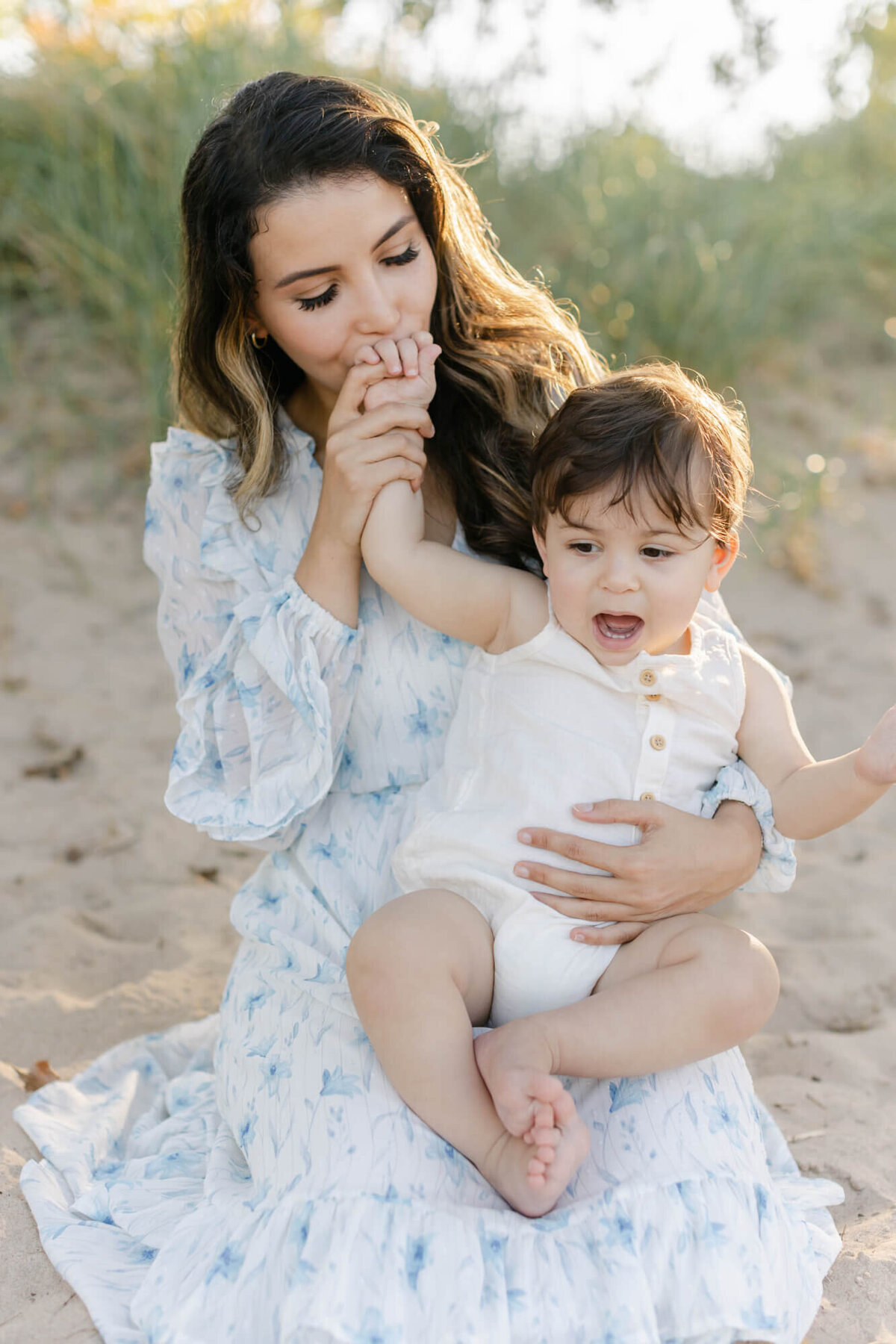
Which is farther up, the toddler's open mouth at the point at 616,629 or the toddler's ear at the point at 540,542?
the toddler's ear at the point at 540,542

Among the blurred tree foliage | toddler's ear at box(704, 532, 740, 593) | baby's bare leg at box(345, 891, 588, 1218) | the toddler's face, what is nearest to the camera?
baby's bare leg at box(345, 891, 588, 1218)

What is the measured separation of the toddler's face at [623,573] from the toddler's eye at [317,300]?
0.52 meters

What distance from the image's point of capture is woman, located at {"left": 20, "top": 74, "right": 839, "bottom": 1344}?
5.35ft

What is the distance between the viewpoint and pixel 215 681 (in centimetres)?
222

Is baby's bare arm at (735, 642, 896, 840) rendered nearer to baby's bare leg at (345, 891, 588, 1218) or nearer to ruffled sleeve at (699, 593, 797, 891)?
ruffled sleeve at (699, 593, 797, 891)

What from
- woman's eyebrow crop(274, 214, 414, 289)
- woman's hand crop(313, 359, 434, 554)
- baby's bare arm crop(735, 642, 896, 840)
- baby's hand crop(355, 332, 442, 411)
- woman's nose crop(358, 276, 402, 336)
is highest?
woman's eyebrow crop(274, 214, 414, 289)

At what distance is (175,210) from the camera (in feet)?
14.5

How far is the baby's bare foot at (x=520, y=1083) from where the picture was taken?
162 centimetres

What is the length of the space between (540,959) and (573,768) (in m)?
0.29

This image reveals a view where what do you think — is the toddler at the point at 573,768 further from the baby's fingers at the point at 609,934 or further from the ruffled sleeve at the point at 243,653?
the ruffled sleeve at the point at 243,653

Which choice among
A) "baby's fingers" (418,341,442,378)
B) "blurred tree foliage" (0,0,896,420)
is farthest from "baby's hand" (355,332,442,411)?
→ "blurred tree foliage" (0,0,896,420)

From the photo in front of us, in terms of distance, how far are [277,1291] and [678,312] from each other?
418 cm

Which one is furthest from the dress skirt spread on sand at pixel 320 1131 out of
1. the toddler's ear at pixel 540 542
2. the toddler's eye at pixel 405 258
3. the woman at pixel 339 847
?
the toddler's eye at pixel 405 258

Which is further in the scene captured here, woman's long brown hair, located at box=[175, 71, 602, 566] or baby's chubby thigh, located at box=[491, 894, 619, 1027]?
woman's long brown hair, located at box=[175, 71, 602, 566]
